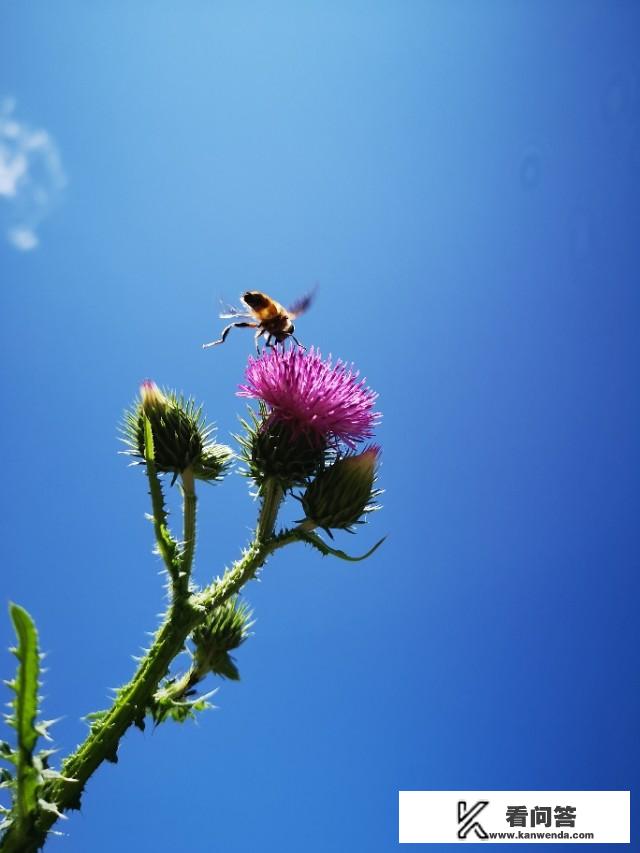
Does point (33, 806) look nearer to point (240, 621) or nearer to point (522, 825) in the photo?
point (240, 621)

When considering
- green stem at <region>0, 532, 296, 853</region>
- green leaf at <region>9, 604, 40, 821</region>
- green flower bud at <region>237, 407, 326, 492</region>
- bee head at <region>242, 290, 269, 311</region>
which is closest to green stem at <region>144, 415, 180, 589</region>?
green stem at <region>0, 532, 296, 853</region>

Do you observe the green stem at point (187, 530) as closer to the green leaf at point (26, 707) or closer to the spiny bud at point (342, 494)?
the spiny bud at point (342, 494)

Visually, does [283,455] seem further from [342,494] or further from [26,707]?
[26,707]

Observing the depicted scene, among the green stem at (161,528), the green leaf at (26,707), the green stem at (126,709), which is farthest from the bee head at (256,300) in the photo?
the green leaf at (26,707)

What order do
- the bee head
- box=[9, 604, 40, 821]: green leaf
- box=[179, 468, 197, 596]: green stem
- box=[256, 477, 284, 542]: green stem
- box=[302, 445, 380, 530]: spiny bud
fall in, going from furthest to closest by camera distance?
the bee head
box=[302, 445, 380, 530]: spiny bud
box=[256, 477, 284, 542]: green stem
box=[179, 468, 197, 596]: green stem
box=[9, 604, 40, 821]: green leaf

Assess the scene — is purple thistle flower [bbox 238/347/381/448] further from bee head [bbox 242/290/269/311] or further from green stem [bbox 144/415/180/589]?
green stem [bbox 144/415/180/589]

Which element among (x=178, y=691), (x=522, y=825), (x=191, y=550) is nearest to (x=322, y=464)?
(x=191, y=550)

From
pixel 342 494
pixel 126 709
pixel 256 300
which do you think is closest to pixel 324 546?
pixel 342 494
